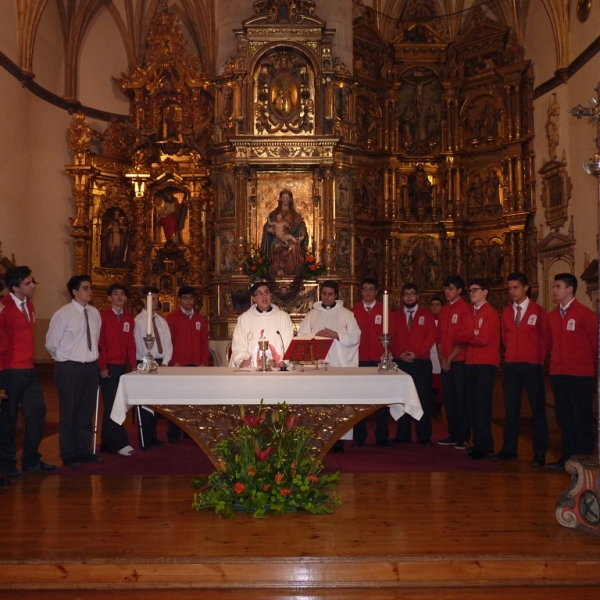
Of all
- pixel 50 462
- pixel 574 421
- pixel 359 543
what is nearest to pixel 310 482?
pixel 359 543

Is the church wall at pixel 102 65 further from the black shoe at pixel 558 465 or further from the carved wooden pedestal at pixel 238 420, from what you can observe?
the black shoe at pixel 558 465

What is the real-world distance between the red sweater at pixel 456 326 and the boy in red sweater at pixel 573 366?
1178 millimetres

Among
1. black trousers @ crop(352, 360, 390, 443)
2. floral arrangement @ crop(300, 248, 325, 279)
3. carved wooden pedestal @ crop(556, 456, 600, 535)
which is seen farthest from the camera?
floral arrangement @ crop(300, 248, 325, 279)

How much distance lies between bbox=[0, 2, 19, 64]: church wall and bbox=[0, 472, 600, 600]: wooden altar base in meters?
13.0

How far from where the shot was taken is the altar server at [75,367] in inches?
309

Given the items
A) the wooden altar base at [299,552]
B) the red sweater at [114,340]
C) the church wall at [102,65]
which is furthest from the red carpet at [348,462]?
the church wall at [102,65]

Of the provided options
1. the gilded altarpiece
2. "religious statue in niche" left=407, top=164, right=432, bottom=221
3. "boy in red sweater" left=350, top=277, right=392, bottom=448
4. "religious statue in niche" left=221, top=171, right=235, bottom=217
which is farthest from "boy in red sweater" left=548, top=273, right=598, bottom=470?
the gilded altarpiece

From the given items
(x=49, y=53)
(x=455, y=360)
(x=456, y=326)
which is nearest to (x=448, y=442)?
(x=455, y=360)

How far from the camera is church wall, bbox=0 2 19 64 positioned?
1633cm

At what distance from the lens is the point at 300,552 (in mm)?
4773

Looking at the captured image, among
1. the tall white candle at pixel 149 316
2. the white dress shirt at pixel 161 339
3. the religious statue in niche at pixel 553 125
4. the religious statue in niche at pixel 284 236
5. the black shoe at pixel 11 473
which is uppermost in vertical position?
the religious statue in niche at pixel 553 125

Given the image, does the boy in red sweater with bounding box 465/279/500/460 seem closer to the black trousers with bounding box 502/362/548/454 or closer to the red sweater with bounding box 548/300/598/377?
the black trousers with bounding box 502/362/548/454

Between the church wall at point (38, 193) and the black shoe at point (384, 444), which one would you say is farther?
the church wall at point (38, 193)

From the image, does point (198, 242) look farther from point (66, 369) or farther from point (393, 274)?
point (66, 369)
